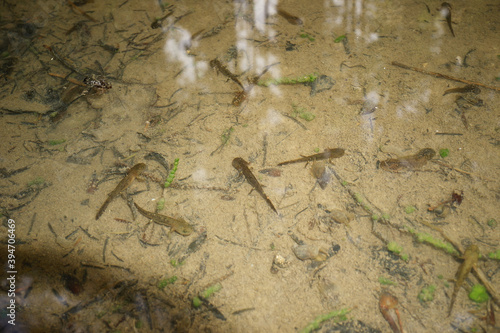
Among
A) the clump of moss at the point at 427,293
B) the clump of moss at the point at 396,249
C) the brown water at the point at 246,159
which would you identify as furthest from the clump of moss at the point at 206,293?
the clump of moss at the point at 427,293

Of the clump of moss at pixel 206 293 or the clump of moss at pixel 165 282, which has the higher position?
the clump of moss at pixel 165 282

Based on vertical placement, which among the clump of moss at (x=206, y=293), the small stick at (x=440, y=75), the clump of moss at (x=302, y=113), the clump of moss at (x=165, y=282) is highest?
the small stick at (x=440, y=75)

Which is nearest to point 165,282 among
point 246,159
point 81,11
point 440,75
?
point 246,159

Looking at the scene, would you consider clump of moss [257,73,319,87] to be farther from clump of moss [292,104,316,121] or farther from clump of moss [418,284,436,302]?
clump of moss [418,284,436,302]

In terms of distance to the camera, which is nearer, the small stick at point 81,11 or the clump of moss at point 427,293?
the clump of moss at point 427,293

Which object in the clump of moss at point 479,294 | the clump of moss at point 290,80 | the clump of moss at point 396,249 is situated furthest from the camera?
the clump of moss at point 290,80

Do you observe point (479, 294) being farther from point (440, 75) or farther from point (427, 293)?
point (440, 75)

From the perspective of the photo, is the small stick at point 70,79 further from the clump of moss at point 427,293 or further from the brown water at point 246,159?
the clump of moss at point 427,293
